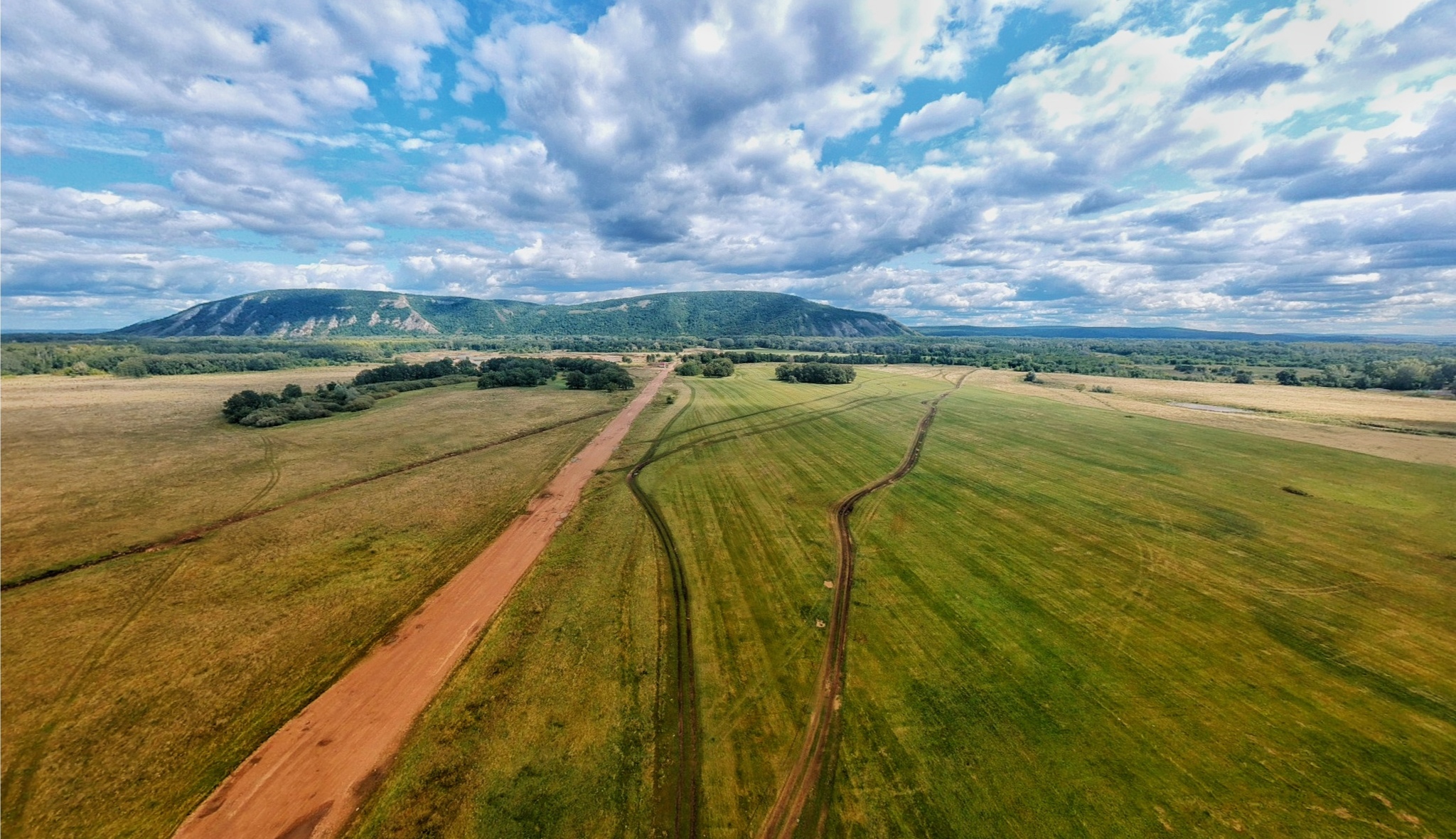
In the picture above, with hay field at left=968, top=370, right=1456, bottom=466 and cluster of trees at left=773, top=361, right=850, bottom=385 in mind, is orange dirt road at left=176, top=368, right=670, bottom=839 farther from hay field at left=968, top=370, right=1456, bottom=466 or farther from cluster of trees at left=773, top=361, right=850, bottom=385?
cluster of trees at left=773, top=361, right=850, bottom=385

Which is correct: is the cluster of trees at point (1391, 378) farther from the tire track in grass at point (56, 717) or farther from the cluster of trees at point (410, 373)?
the cluster of trees at point (410, 373)

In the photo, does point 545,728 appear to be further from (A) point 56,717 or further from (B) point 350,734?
(A) point 56,717

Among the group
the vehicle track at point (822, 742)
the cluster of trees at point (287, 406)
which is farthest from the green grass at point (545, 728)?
the cluster of trees at point (287, 406)

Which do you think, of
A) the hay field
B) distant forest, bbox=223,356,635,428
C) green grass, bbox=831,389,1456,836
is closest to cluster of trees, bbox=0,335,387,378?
distant forest, bbox=223,356,635,428

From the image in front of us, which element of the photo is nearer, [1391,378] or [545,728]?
[545,728]

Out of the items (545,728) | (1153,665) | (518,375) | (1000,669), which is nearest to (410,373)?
(518,375)

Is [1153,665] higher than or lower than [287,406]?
lower
